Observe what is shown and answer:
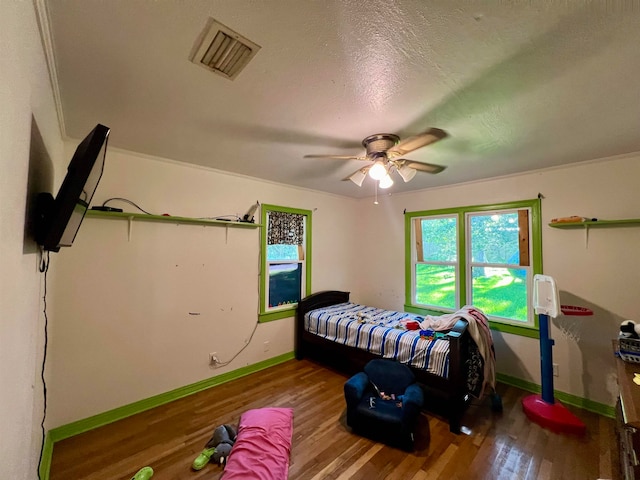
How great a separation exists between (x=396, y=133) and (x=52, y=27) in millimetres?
1976

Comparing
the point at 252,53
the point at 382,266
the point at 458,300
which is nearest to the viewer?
the point at 252,53

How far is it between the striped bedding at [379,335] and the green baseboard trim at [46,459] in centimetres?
254

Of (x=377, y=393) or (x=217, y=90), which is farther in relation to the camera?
(x=377, y=393)

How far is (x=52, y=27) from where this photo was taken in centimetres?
111

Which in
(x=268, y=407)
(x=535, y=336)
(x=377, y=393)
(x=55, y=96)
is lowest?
(x=268, y=407)

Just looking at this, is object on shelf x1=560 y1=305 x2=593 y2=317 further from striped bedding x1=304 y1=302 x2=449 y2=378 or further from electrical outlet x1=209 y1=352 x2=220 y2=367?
electrical outlet x1=209 y1=352 x2=220 y2=367

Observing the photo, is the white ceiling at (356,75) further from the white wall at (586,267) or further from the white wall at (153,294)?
the white wall at (153,294)

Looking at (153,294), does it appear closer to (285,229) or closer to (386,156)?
(285,229)

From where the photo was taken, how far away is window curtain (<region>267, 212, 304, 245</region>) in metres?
3.65

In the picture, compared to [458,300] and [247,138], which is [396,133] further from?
[458,300]

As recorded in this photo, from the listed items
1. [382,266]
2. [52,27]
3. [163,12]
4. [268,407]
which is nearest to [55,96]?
[52,27]

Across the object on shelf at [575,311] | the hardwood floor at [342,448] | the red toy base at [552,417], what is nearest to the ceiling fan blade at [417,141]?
the object on shelf at [575,311]

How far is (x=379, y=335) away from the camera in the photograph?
9.50 feet

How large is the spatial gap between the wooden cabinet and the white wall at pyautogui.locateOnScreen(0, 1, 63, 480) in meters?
2.29
